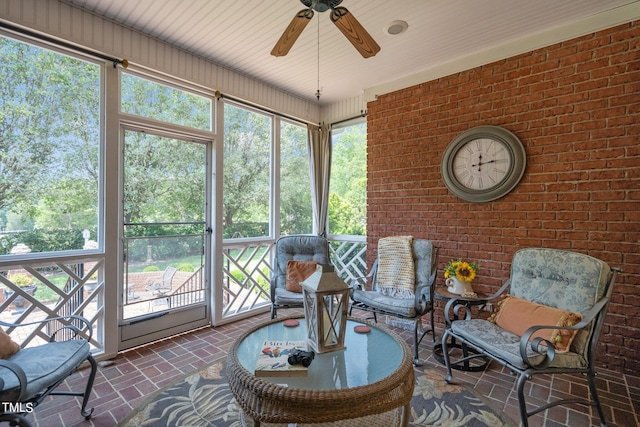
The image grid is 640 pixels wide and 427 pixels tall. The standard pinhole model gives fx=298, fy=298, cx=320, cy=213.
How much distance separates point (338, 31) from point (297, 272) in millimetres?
2481

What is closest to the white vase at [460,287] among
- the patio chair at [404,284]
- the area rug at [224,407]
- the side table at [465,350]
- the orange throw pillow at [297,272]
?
the side table at [465,350]

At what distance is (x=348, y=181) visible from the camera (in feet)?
14.9

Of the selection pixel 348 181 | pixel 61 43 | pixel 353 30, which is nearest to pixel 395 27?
pixel 353 30

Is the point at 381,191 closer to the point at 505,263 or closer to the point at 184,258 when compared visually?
the point at 505,263

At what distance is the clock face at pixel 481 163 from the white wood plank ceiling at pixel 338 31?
0.99m

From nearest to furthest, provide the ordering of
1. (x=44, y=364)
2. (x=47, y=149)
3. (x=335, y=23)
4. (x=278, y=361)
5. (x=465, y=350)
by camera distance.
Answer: (x=278, y=361) < (x=44, y=364) < (x=335, y=23) < (x=47, y=149) < (x=465, y=350)

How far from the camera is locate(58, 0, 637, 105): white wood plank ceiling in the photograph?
7.86 feet

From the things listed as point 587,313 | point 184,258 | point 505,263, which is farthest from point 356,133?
point 587,313

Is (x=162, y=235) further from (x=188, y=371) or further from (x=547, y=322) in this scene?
(x=547, y=322)

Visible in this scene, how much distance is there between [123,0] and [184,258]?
2.36 meters

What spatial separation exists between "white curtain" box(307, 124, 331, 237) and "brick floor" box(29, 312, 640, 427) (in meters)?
2.27

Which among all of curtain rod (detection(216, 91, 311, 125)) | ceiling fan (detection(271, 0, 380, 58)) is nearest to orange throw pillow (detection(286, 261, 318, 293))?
curtain rod (detection(216, 91, 311, 125))

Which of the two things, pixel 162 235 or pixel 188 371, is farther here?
pixel 162 235

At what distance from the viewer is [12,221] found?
2238 millimetres
